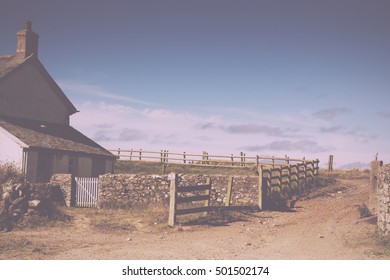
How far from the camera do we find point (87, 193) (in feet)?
61.0

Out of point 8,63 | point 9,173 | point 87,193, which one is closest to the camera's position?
point 87,193

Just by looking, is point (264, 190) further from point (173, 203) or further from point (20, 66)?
point (20, 66)

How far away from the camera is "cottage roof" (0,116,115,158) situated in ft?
73.3

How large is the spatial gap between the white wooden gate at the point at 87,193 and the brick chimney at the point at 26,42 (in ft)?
45.1

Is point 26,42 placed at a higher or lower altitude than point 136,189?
higher

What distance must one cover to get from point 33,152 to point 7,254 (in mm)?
14431

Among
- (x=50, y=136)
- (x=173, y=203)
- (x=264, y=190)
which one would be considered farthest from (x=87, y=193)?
(x=264, y=190)

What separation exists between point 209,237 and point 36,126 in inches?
743

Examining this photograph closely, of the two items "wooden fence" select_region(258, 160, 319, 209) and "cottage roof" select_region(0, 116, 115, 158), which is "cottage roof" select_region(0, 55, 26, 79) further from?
"wooden fence" select_region(258, 160, 319, 209)

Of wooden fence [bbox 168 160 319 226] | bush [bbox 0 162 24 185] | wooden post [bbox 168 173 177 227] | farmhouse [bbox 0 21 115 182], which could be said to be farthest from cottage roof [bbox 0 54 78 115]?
wooden post [bbox 168 173 177 227]

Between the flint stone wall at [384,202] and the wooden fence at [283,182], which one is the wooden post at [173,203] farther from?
the flint stone wall at [384,202]

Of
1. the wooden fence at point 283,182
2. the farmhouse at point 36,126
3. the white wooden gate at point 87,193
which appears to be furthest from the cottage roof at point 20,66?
the wooden fence at point 283,182
